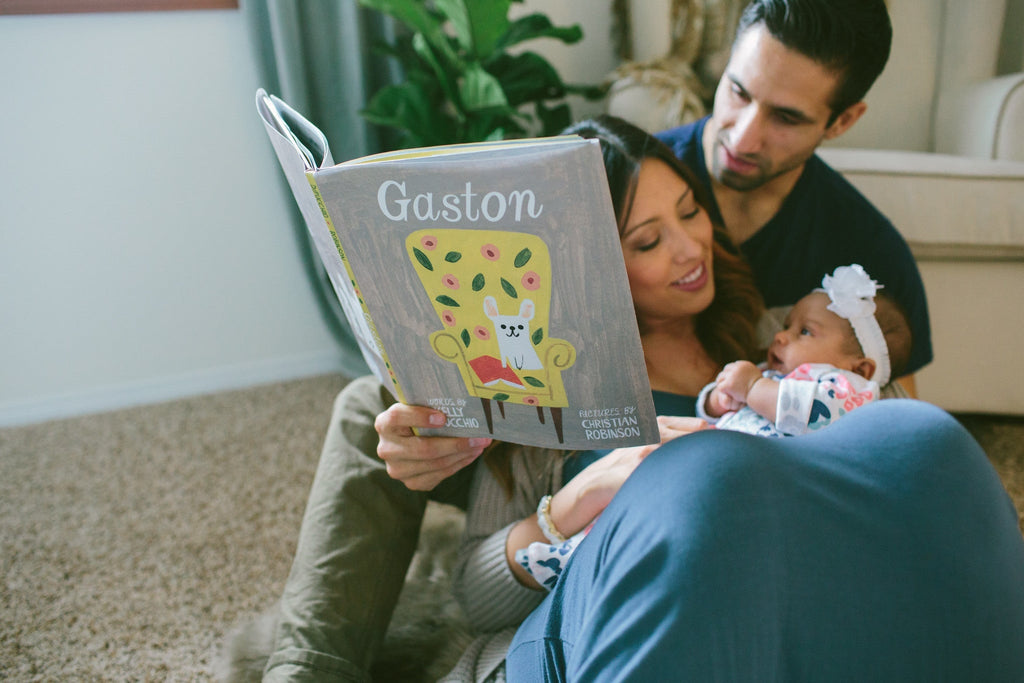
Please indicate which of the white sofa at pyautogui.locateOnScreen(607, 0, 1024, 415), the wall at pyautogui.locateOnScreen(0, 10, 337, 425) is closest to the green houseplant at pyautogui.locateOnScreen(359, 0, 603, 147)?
the white sofa at pyautogui.locateOnScreen(607, 0, 1024, 415)

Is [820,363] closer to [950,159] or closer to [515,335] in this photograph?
[515,335]

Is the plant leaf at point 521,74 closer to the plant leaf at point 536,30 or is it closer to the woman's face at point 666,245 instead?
the plant leaf at point 536,30

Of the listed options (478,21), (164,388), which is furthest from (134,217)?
(478,21)

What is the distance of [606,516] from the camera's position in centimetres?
56

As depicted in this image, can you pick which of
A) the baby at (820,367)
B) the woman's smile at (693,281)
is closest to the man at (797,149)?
the baby at (820,367)

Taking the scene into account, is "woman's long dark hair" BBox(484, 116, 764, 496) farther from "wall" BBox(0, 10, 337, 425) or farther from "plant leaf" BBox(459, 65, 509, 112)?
"wall" BBox(0, 10, 337, 425)

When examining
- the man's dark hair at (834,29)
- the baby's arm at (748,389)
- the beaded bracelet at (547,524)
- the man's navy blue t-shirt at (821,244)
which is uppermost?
the man's dark hair at (834,29)

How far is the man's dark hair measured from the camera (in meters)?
0.93

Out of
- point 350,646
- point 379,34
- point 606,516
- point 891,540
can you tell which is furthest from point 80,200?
point 891,540

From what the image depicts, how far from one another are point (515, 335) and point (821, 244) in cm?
68

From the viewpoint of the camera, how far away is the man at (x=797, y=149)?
95 centimetres

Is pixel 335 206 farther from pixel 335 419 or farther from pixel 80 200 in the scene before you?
pixel 80 200

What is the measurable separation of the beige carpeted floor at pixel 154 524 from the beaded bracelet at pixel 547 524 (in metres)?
0.55

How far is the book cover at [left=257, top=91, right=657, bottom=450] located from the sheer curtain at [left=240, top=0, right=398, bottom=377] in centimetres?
105
